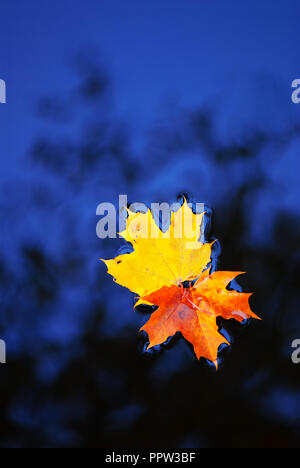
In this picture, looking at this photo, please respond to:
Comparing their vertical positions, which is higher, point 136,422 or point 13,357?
point 13,357

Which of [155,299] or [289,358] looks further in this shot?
[289,358]

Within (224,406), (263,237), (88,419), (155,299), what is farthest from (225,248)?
(88,419)
